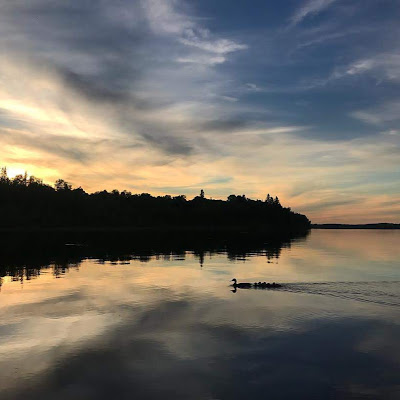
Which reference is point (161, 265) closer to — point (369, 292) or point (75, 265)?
point (75, 265)

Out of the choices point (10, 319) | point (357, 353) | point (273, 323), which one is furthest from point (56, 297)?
point (357, 353)

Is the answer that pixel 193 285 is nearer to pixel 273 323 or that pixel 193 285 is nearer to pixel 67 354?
pixel 273 323

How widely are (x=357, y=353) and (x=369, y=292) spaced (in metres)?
23.2

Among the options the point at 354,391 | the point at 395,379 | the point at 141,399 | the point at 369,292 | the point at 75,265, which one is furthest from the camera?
the point at 75,265

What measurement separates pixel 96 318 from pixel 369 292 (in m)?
31.5

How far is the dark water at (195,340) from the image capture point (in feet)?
62.6

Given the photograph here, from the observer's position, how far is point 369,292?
45062 millimetres

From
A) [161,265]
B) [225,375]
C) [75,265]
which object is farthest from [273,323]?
[75,265]

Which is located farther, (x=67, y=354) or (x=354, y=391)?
(x=67, y=354)

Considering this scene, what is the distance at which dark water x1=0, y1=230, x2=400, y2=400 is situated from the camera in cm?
1909

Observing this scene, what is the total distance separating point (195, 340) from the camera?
1033 inches

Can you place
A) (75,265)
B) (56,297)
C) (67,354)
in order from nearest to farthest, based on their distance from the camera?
(67,354)
(56,297)
(75,265)

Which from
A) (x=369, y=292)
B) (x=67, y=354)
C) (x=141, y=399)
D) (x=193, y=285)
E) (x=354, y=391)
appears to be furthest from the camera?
(x=193, y=285)

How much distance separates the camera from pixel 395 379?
20.1 meters
